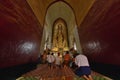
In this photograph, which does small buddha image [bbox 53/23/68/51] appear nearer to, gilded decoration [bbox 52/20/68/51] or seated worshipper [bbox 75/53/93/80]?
gilded decoration [bbox 52/20/68/51]

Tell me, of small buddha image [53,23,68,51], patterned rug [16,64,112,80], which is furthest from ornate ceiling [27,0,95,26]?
small buddha image [53,23,68,51]

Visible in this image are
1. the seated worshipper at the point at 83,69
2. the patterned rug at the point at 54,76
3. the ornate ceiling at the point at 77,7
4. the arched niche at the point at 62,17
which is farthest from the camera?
the arched niche at the point at 62,17

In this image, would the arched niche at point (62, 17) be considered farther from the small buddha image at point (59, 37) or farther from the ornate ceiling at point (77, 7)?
the ornate ceiling at point (77, 7)

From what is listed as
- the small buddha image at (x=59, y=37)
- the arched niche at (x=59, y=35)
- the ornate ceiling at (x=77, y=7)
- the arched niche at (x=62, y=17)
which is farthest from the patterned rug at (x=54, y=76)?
the small buddha image at (x=59, y=37)

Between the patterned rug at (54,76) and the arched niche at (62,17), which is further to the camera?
the arched niche at (62,17)

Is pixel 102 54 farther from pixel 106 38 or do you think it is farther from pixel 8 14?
pixel 8 14

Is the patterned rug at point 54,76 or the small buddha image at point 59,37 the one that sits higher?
the small buddha image at point 59,37

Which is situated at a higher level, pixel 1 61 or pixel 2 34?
pixel 2 34

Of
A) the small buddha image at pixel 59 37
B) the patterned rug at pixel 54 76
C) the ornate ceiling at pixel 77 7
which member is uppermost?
the small buddha image at pixel 59 37

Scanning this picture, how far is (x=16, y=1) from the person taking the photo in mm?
3973

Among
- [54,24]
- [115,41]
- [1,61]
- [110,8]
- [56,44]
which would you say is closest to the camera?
[1,61]

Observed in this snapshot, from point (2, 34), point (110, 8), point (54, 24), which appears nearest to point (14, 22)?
point (2, 34)

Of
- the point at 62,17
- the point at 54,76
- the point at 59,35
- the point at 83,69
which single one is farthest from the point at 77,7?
the point at 59,35

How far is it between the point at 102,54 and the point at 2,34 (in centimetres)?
306
